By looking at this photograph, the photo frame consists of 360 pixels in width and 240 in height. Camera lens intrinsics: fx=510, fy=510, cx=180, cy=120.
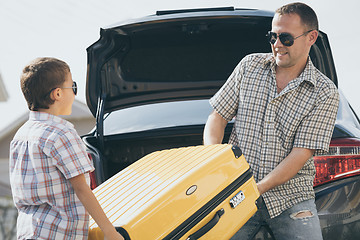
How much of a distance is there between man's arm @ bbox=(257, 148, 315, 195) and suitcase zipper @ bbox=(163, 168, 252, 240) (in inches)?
4.0

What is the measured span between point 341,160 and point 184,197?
34.4 inches

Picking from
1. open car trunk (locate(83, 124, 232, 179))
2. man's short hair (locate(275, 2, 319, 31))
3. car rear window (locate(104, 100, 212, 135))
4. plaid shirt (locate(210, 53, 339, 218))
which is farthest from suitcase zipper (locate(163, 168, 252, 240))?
man's short hair (locate(275, 2, 319, 31))

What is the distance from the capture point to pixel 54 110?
6.30ft

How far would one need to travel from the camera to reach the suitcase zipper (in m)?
1.95

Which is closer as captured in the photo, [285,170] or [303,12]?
[285,170]

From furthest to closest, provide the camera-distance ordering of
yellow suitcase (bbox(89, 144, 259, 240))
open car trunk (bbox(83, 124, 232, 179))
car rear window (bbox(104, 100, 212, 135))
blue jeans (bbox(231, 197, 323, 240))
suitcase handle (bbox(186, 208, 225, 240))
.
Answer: car rear window (bbox(104, 100, 212, 135)) < open car trunk (bbox(83, 124, 232, 179)) < blue jeans (bbox(231, 197, 323, 240)) < suitcase handle (bbox(186, 208, 225, 240)) < yellow suitcase (bbox(89, 144, 259, 240))

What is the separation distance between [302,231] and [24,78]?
1.34m

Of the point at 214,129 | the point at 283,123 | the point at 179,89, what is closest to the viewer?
the point at 283,123

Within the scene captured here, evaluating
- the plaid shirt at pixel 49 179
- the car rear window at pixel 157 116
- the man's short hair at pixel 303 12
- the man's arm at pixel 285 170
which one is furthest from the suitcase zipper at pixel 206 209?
the man's short hair at pixel 303 12

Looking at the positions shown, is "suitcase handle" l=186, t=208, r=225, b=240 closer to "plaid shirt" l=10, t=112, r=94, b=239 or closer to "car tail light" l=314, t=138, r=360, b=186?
"plaid shirt" l=10, t=112, r=94, b=239

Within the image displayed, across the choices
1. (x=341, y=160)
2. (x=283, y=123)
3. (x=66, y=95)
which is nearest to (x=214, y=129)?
(x=283, y=123)

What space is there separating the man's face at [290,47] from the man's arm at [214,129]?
1.30ft

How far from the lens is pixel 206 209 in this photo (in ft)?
6.68

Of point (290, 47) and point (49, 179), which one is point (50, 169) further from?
point (290, 47)
